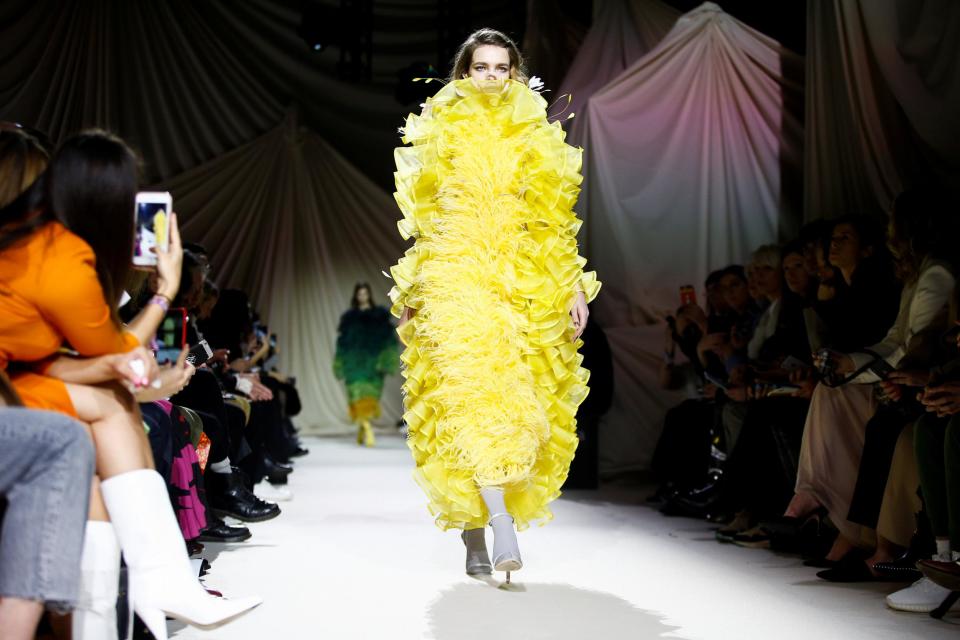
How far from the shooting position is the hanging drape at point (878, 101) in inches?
136

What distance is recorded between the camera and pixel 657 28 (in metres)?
6.04

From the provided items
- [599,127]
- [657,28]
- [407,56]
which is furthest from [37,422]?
[407,56]

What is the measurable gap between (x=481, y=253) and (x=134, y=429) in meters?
1.18

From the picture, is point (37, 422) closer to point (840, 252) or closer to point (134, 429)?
point (134, 429)

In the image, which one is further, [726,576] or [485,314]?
[726,576]

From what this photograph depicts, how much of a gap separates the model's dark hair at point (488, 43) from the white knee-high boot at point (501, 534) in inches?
44.2

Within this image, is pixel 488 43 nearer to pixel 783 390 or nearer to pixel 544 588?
pixel 544 588

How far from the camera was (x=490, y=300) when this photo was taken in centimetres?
268

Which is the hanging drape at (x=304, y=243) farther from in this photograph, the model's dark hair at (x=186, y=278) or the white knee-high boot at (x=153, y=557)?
the white knee-high boot at (x=153, y=557)

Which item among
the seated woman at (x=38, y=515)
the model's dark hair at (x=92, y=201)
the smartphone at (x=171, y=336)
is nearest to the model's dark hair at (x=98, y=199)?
the model's dark hair at (x=92, y=201)

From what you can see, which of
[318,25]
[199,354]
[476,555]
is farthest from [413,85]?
[476,555]

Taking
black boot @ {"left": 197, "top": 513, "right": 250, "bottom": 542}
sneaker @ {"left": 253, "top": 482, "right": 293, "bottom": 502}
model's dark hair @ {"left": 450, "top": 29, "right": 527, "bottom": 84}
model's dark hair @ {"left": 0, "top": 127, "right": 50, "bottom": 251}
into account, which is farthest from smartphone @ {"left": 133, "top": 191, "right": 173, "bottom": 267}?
sneaker @ {"left": 253, "top": 482, "right": 293, "bottom": 502}

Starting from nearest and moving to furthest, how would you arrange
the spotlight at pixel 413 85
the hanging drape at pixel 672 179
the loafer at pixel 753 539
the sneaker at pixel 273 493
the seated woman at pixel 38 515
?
1. the seated woman at pixel 38 515
2. the loafer at pixel 753 539
3. the sneaker at pixel 273 493
4. the hanging drape at pixel 672 179
5. the spotlight at pixel 413 85

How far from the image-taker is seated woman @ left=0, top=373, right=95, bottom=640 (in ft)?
4.75
